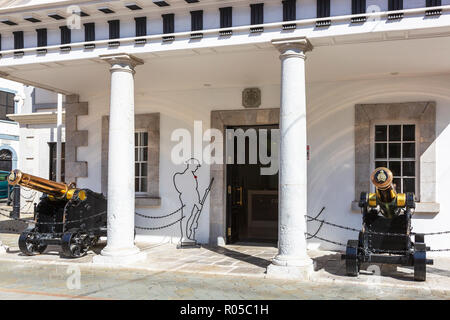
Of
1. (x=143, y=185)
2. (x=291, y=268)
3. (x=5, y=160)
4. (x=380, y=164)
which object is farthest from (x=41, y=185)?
(x=5, y=160)

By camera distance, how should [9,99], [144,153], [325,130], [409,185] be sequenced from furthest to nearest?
[9,99]
[144,153]
[325,130]
[409,185]

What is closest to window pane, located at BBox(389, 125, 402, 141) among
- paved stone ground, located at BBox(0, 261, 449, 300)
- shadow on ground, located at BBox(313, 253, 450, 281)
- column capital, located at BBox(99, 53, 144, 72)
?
shadow on ground, located at BBox(313, 253, 450, 281)

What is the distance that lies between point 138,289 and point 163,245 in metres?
4.31

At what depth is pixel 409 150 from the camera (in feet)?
33.7

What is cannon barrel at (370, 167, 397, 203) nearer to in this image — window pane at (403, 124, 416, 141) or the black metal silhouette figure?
window pane at (403, 124, 416, 141)

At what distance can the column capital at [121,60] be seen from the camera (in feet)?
29.4

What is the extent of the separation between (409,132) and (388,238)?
3.22 meters

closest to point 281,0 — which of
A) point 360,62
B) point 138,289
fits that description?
point 360,62

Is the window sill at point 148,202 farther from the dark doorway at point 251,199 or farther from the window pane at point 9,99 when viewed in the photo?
the window pane at point 9,99

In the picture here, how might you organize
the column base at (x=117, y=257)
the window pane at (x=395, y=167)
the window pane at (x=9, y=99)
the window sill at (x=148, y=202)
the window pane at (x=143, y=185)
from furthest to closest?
the window pane at (x=9, y=99) → the window pane at (x=143, y=185) → the window sill at (x=148, y=202) → the window pane at (x=395, y=167) → the column base at (x=117, y=257)

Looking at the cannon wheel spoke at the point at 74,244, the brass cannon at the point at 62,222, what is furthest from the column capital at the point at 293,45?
the cannon wheel spoke at the point at 74,244

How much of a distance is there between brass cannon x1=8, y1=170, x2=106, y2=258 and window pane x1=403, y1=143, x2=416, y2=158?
6.74 meters

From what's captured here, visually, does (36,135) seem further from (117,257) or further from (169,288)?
(169,288)

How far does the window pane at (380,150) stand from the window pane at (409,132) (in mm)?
451
